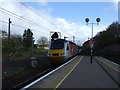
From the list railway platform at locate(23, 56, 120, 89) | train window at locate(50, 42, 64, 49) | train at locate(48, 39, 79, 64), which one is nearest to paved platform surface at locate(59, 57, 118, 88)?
railway platform at locate(23, 56, 120, 89)

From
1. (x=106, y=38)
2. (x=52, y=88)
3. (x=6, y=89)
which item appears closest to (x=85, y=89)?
(x=52, y=88)

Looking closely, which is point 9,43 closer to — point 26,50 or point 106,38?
point 26,50

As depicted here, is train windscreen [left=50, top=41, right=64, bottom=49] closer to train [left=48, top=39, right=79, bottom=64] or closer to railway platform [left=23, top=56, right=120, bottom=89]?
train [left=48, top=39, right=79, bottom=64]

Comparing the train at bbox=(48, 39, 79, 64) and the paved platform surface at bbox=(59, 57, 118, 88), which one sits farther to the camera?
the train at bbox=(48, 39, 79, 64)

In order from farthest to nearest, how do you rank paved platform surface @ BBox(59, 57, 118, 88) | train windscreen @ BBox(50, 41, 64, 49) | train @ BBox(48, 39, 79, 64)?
train windscreen @ BBox(50, 41, 64, 49)
train @ BBox(48, 39, 79, 64)
paved platform surface @ BBox(59, 57, 118, 88)

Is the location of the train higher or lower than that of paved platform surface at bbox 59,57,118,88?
higher

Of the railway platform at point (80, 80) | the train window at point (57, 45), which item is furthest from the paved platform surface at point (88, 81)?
the train window at point (57, 45)

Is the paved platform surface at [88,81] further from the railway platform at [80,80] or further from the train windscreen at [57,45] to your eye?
the train windscreen at [57,45]

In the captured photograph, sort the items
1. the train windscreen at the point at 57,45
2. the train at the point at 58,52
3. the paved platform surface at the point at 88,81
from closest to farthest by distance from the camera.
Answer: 1. the paved platform surface at the point at 88,81
2. the train at the point at 58,52
3. the train windscreen at the point at 57,45

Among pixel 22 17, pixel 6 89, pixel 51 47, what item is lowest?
pixel 6 89

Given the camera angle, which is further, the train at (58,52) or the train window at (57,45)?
the train window at (57,45)

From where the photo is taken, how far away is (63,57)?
2509 cm

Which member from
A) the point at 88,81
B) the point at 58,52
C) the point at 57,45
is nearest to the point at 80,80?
the point at 88,81

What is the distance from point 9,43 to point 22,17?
1402 cm
